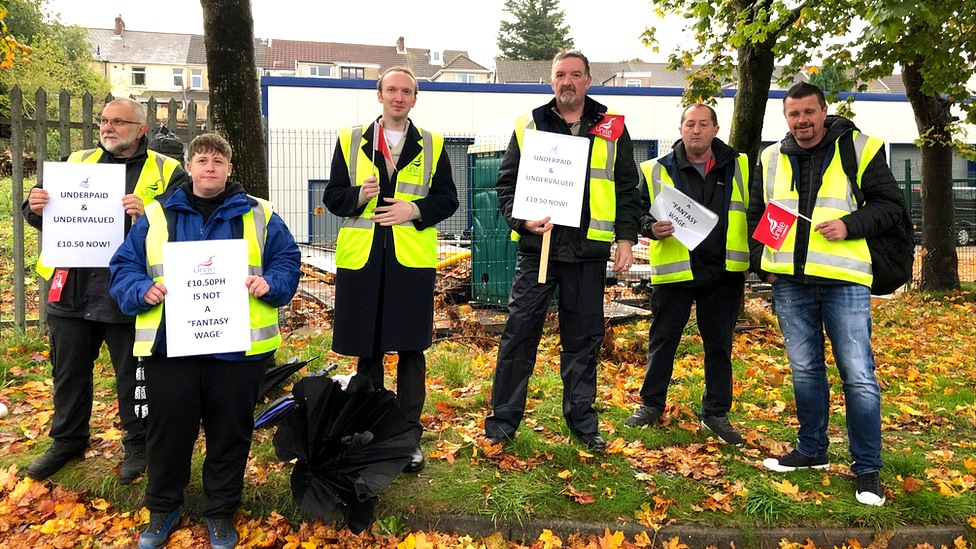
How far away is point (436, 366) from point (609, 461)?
2439 millimetres

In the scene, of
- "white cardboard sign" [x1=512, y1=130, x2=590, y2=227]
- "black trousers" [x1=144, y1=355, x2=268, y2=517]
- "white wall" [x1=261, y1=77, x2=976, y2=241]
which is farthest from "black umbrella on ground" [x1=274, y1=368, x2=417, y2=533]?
"white wall" [x1=261, y1=77, x2=976, y2=241]

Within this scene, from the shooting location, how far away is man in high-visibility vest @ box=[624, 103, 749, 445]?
4641 millimetres

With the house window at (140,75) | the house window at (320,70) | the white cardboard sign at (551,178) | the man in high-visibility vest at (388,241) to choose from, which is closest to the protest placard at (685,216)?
the white cardboard sign at (551,178)

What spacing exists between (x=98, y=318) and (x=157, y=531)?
1.21m

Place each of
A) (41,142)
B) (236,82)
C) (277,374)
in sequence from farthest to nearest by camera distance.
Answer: (41,142) < (236,82) < (277,374)

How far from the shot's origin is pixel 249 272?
11.9 feet

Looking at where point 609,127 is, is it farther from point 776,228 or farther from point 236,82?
point 236,82

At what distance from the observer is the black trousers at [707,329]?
476 centimetres

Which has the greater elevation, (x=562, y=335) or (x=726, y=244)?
(x=726, y=244)

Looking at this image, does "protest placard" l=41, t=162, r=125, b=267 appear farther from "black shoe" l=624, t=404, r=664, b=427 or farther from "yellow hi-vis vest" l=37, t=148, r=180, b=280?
"black shoe" l=624, t=404, r=664, b=427

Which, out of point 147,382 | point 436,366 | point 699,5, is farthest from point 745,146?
point 147,382

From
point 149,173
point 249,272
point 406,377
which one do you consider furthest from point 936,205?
point 149,173

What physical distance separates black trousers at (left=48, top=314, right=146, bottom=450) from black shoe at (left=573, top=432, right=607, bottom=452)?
2.60 meters

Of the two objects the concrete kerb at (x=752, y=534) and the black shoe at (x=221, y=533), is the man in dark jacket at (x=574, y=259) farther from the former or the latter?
the black shoe at (x=221, y=533)
